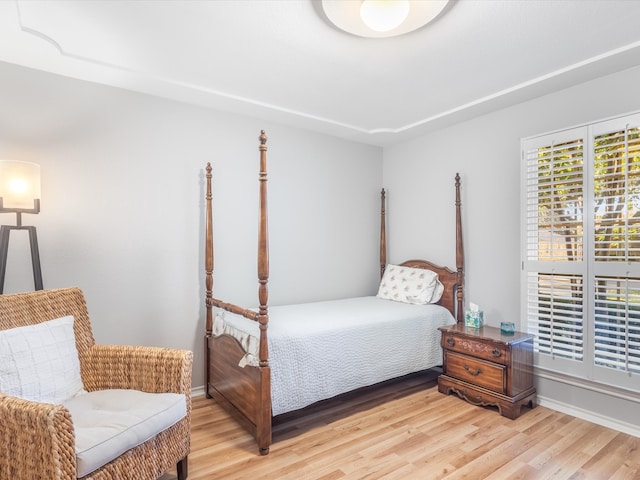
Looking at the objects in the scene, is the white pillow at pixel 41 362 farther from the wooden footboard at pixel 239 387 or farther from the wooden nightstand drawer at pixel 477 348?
the wooden nightstand drawer at pixel 477 348

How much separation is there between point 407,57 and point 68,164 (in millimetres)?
2417

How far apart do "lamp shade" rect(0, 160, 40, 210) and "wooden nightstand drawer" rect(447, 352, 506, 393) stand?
3.19 m

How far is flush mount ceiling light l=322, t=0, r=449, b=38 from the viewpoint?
175 centimetres

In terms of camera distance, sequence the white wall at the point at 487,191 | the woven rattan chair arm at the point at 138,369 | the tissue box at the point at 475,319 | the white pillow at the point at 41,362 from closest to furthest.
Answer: the white pillow at the point at 41,362
the woven rattan chair arm at the point at 138,369
the white wall at the point at 487,191
the tissue box at the point at 475,319

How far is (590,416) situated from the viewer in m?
2.57

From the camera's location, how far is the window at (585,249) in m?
2.39

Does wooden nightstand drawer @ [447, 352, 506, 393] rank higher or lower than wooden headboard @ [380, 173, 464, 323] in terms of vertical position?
lower

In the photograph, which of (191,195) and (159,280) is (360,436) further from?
(191,195)

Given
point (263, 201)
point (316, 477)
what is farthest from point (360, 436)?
point (263, 201)

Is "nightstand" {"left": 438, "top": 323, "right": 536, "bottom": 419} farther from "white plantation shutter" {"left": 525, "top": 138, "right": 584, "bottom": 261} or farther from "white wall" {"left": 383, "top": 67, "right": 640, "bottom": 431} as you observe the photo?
"white plantation shutter" {"left": 525, "top": 138, "right": 584, "bottom": 261}

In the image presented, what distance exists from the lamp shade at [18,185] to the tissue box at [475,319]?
327cm

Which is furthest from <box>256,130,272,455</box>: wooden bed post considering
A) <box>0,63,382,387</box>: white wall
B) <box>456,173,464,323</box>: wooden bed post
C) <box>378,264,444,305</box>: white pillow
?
<box>456,173,464,323</box>: wooden bed post

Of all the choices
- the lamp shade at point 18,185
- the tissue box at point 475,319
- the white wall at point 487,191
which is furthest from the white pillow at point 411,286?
the lamp shade at point 18,185

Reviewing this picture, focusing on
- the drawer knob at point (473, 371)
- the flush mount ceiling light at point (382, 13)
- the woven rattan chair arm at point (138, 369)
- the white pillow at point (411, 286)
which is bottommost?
the drawer knob at point (473, 371)
